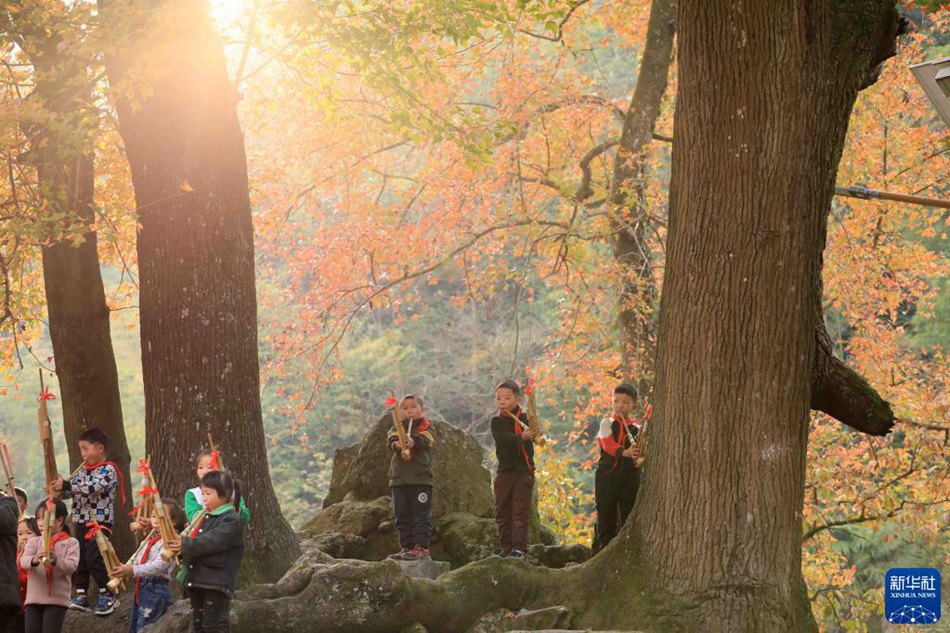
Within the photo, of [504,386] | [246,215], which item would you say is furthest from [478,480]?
[246,215]

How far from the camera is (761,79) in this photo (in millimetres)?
6242

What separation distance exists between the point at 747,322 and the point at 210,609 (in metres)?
3.51

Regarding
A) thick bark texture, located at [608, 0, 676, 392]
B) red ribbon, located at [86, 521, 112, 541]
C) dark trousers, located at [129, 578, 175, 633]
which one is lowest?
dark trousers, located at [129, 578, 175, 633]

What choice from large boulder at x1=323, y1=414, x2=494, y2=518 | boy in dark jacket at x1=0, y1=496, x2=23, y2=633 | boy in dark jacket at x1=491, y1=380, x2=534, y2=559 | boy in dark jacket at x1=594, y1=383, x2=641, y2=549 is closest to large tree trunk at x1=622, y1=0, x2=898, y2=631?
boy in dark jacket at x1=594, y1=383, x2=641, y2=549

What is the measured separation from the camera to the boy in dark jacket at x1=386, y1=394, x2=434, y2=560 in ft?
28.1

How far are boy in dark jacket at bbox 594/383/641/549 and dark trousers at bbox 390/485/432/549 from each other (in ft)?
4.48

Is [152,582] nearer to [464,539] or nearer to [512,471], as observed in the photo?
[512,471]

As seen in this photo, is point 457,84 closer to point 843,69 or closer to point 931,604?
point 843,69

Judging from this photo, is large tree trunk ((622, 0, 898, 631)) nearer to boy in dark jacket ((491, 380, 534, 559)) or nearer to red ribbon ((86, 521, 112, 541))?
boy in dark jacket ((491, 380, 534, 559))

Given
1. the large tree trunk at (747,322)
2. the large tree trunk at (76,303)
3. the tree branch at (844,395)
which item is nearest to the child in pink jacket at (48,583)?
the large tree trunk at (76,303)

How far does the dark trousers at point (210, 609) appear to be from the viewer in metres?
6.26

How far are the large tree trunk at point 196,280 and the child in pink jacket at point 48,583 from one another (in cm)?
84

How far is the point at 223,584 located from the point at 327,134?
11.3 m

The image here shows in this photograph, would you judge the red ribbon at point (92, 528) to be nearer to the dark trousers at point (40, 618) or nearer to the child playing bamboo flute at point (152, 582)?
the dark trousers at point (40, 618)
